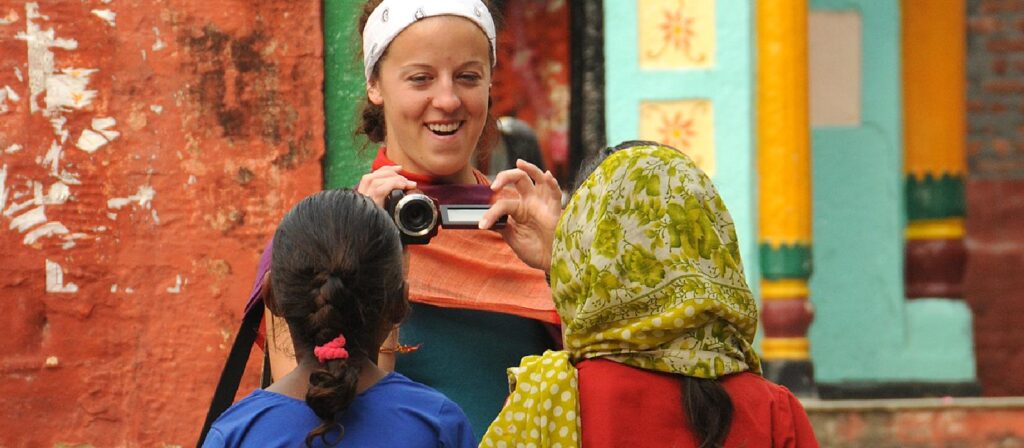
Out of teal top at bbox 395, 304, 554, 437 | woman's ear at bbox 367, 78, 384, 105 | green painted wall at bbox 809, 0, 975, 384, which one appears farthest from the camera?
green painted wall at bbox 809, 0, 975, 384

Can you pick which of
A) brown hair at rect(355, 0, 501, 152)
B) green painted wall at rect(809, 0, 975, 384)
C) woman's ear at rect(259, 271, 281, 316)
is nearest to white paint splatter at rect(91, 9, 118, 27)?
brown hair at rect(355, 0, 501, 152)

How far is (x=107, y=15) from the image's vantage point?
381 centimetres

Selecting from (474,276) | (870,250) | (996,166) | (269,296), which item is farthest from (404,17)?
(996,166)

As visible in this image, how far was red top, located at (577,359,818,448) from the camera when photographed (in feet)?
7.70

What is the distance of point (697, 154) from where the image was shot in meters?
5.99

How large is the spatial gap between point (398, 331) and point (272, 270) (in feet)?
1.90

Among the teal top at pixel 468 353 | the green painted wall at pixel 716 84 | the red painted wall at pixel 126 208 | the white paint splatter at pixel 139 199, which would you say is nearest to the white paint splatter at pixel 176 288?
the red painted wall at pixel 126 208

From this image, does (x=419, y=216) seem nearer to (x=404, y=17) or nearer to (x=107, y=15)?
(x=404, y=17)

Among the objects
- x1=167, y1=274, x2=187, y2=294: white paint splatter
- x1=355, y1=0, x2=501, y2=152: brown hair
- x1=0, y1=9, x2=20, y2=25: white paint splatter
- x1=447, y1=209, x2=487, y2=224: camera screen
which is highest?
x1=0, y1=9, x2=20, y2=25: white paint splatter

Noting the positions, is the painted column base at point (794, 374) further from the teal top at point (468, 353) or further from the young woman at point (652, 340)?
the young woman at point (652, 340)

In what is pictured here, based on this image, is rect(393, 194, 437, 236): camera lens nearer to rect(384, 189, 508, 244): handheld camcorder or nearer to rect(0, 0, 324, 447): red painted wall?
rect(384, 189, 508, 244): handheld camcorder

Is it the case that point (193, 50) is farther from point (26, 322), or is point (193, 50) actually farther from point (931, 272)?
point (931, 272)

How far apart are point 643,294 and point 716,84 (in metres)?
3.77

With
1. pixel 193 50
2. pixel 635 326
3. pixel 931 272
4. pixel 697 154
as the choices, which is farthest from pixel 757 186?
pixel 635 326
